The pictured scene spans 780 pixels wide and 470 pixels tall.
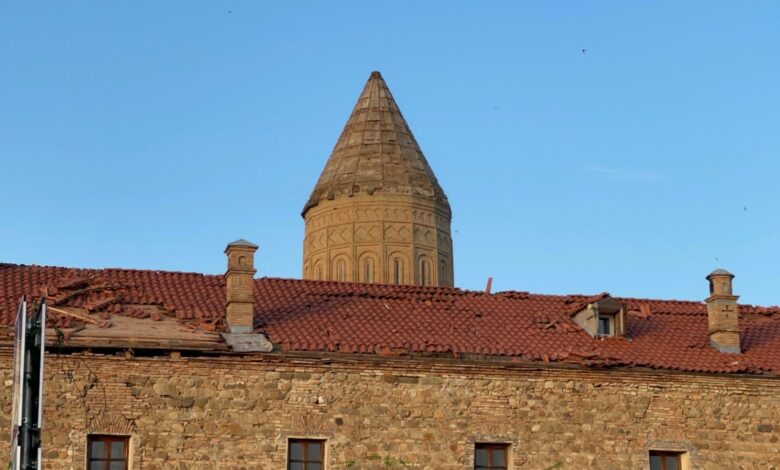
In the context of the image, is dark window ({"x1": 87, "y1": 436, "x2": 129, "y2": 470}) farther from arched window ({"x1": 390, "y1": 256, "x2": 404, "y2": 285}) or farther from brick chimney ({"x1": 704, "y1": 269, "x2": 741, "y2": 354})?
arched window ({"x1": 390, "y1": 256, "x2": 404, "y2": 285})

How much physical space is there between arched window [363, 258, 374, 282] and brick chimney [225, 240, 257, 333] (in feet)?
55.2

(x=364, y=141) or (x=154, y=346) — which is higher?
(x=364, y=141)

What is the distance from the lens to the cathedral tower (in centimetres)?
4534

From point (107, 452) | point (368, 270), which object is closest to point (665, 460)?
point (107, 452)

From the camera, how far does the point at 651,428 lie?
90.9 feet

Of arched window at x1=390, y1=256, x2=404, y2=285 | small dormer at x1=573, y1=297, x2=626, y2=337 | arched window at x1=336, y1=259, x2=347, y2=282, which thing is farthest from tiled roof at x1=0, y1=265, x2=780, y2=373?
arched window at x1=336, y1=259, x2=347, y2=282

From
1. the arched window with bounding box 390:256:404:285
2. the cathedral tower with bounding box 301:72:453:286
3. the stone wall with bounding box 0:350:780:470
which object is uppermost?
the cathedral tower with bounding box 301:72:453:286

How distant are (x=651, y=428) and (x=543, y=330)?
112 inches

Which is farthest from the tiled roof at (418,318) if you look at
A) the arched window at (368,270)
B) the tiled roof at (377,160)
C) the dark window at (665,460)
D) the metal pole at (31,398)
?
the tiled roof at (377,160)

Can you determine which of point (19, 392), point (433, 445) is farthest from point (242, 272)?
point (19, 392)

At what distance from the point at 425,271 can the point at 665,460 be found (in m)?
18.4

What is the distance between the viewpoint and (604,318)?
1165 inches

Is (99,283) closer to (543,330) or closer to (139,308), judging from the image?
(139,308)

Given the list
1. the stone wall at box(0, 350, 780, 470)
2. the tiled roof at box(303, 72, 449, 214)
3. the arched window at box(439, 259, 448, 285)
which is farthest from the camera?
the tiled roof at box(303, 72, 449, 214)
